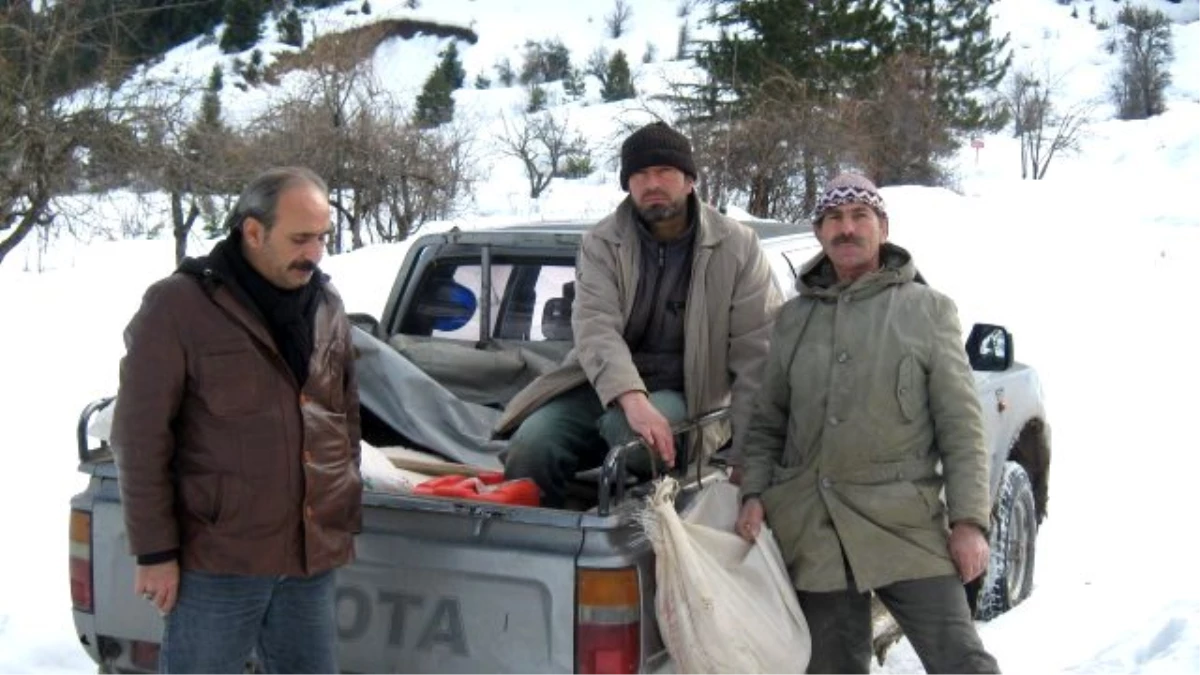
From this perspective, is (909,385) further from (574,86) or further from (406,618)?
(574,86)

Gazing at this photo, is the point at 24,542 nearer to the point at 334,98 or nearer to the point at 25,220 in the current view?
the point at 25,220

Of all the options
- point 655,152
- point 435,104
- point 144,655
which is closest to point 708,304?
point 655,152

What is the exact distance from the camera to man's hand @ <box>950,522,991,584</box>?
3.49m

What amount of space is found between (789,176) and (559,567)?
1858cm

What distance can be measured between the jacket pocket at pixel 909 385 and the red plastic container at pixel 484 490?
104cm

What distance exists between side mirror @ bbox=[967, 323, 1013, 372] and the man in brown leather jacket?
2.70 meters

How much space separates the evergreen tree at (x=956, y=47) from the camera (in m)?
41.2

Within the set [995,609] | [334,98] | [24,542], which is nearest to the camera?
[995,609]

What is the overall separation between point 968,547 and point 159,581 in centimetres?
202

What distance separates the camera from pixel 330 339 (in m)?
3.26

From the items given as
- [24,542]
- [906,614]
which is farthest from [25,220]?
[906,614]

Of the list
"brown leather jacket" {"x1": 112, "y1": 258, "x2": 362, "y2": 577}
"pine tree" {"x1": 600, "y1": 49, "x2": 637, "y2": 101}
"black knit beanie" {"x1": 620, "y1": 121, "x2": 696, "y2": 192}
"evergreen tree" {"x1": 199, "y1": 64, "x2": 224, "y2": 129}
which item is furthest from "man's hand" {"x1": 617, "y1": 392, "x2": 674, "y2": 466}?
"pine tree" {"x1": 600, "y1": 49, "x2": 637, "y2": 101}

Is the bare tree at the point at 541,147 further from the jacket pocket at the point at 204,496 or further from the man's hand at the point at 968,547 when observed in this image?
the jacket pocket at the point at 204,496

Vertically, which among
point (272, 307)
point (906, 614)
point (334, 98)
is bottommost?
point (906, 614)
